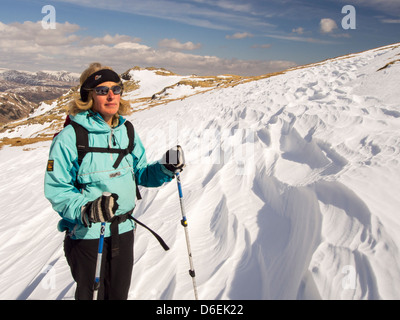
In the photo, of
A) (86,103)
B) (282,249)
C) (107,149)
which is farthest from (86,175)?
(282,249)

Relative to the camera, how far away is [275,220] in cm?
359

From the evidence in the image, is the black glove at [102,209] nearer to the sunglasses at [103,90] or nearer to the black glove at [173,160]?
the black glove at [173,160]

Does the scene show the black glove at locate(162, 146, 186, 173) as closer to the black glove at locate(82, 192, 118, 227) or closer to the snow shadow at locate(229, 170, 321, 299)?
the black glove at locate(82, 192, 118, 227)

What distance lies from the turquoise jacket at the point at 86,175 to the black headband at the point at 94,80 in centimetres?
25

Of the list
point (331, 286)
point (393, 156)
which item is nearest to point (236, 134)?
point (393, 156)

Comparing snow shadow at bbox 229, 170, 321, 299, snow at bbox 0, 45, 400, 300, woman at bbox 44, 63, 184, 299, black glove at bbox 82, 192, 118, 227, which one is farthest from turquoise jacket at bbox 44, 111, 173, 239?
snow shadow at bbox 229, 170, 321, 299

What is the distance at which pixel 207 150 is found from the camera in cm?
694

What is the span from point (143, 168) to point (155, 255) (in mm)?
1527

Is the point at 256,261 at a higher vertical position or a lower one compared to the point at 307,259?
lower

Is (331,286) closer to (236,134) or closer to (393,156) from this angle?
(393,156)

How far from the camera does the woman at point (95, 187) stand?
196cm

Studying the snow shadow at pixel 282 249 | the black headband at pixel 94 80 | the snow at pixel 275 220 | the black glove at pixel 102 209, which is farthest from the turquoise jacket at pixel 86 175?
the snow shadow at pixel 282 249

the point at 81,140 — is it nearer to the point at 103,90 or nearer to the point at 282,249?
the point at 103,90
